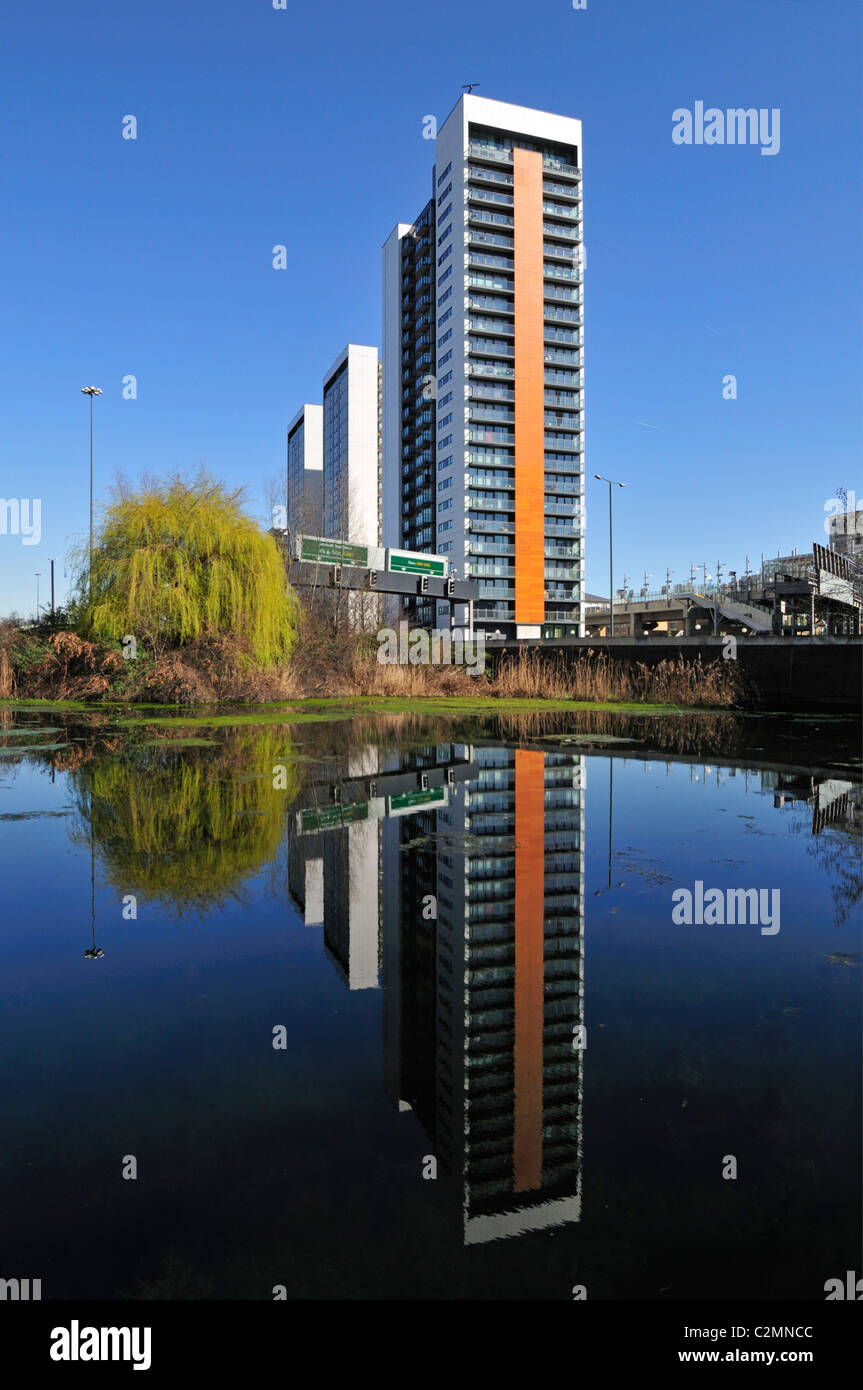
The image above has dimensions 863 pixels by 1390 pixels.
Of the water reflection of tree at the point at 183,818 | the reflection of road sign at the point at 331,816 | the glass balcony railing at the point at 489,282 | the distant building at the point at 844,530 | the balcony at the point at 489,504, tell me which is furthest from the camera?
the balcony at the point at 489,504

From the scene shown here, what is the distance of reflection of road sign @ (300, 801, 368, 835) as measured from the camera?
676 cm

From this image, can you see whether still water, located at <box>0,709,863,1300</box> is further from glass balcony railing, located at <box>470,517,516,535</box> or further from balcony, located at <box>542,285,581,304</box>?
balcony, located at <box>542,285,581,304</box>

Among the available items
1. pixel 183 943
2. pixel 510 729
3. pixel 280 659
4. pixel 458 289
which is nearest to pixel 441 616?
pixel 458 289

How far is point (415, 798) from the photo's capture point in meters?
8.12

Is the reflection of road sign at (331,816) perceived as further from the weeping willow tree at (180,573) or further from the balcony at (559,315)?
the balcony at (559,315)

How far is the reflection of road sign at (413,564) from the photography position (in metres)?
41.8

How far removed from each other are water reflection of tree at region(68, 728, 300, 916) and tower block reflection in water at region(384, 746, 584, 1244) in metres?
1.16

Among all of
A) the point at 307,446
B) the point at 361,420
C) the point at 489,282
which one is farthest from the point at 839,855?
the point at 307,446

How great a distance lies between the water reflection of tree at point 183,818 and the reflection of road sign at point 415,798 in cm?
109

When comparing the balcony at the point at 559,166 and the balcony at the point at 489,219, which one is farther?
the balcony at the point at 559,166

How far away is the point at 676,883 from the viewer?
5.01m

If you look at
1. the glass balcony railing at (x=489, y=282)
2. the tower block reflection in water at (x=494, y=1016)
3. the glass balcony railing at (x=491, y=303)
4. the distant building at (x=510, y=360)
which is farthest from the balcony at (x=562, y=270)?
the tower block reflection in water at (x=494, y=1016)
